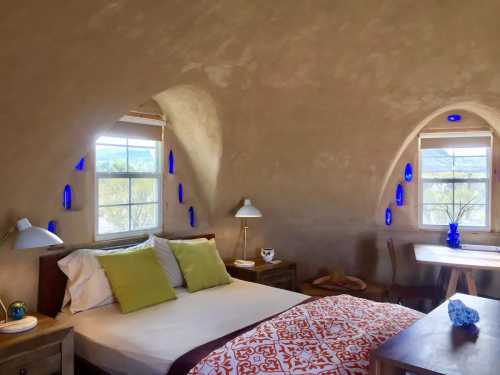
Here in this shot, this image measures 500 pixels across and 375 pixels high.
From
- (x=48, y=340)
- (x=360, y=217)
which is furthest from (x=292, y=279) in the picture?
(x=48, y=340)

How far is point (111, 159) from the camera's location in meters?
3.93

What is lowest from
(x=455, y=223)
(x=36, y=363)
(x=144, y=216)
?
(x=36, y=363)

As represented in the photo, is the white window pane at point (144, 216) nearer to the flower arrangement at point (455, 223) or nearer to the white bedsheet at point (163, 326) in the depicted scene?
the white bedsheet at point (163, 326)

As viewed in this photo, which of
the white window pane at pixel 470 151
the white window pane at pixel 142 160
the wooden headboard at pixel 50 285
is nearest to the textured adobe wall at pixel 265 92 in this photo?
the wooden headboard at pixel 50 285

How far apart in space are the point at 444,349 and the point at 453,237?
11.1 feet

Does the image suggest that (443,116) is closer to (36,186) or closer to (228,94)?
(228,94)

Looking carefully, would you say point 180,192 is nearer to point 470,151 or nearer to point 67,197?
point 67,197

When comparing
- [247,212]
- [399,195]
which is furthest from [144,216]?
[399,195]

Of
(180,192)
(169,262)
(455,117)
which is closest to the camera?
(169,262)

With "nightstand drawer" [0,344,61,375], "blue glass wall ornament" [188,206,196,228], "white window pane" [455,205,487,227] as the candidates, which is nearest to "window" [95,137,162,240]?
"blue glass wall ornament" [188,206,196,228]

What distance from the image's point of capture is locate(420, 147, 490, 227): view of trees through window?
16.9 ft

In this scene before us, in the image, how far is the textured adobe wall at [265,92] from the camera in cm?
252

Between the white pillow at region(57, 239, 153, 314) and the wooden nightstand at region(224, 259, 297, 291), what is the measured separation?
1.56 meters

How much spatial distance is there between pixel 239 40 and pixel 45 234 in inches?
73.9
